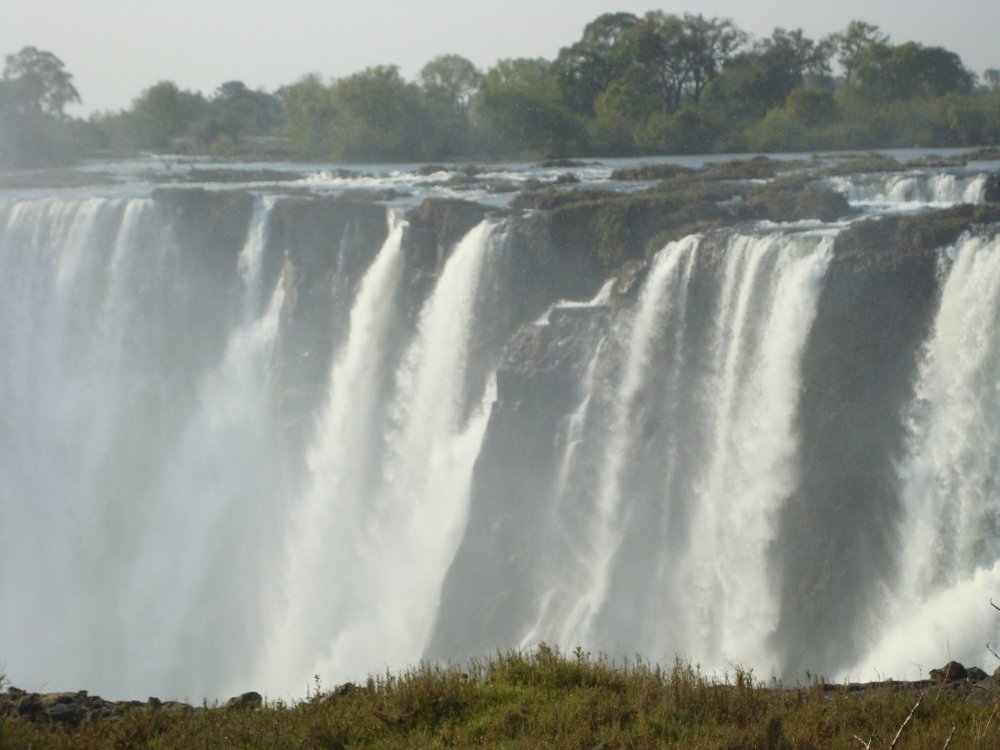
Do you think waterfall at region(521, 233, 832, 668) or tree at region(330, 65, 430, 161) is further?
tree at region(330, 65, 430, 161)

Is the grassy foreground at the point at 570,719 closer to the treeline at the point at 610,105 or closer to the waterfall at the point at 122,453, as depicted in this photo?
the waterfall at the point at 122,453

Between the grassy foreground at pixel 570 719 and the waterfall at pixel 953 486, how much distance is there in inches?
187

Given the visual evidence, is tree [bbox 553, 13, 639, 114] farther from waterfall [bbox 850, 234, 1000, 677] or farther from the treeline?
waterfall [bbox 850, 234, 1000, 677]

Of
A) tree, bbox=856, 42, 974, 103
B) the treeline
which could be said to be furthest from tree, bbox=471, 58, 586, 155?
tree, bbox=856, 42, 974, 103

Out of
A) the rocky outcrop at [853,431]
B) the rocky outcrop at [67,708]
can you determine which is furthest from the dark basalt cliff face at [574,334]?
the rocky outcrop at [67,708]

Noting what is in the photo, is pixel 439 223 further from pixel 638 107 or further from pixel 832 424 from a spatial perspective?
pixel 638 107

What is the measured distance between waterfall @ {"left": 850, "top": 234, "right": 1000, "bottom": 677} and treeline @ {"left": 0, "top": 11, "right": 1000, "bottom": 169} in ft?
75.7

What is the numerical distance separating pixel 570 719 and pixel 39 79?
4595 cm

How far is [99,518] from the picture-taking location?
22156 millimetres

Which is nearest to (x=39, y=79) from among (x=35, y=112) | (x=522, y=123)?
(x=35, y=112)

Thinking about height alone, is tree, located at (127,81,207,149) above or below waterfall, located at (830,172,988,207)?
above

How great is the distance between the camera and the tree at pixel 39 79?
1779 inches

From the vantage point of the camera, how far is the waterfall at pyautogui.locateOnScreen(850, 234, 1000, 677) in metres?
11.8

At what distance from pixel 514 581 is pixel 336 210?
31.8 ft
